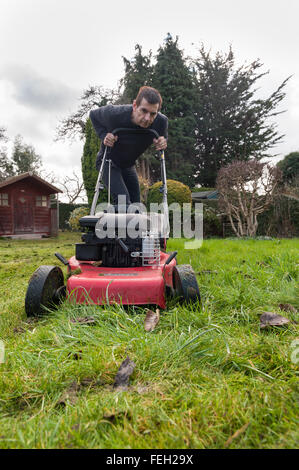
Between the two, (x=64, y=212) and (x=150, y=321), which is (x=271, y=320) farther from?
(x=64, y=212)

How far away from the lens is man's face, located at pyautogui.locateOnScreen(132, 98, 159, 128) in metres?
2.38

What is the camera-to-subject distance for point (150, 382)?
1.14m

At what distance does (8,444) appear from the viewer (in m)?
0.83

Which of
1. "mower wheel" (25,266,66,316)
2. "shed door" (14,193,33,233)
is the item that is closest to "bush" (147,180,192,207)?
"shed door" (14,193,33,233)

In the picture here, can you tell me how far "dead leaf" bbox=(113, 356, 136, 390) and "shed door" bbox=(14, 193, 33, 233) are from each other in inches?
506

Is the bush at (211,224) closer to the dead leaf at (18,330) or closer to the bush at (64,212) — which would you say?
the dead leaf at (18,330)

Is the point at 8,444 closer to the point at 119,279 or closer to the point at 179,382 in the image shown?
the point at 179,382

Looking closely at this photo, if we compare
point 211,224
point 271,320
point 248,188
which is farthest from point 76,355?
point 211,224

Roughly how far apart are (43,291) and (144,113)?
1591 millimetres

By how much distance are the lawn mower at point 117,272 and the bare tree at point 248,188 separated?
6304 mm

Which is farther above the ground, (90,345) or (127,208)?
(127,208)

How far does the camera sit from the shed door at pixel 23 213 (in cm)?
1283
